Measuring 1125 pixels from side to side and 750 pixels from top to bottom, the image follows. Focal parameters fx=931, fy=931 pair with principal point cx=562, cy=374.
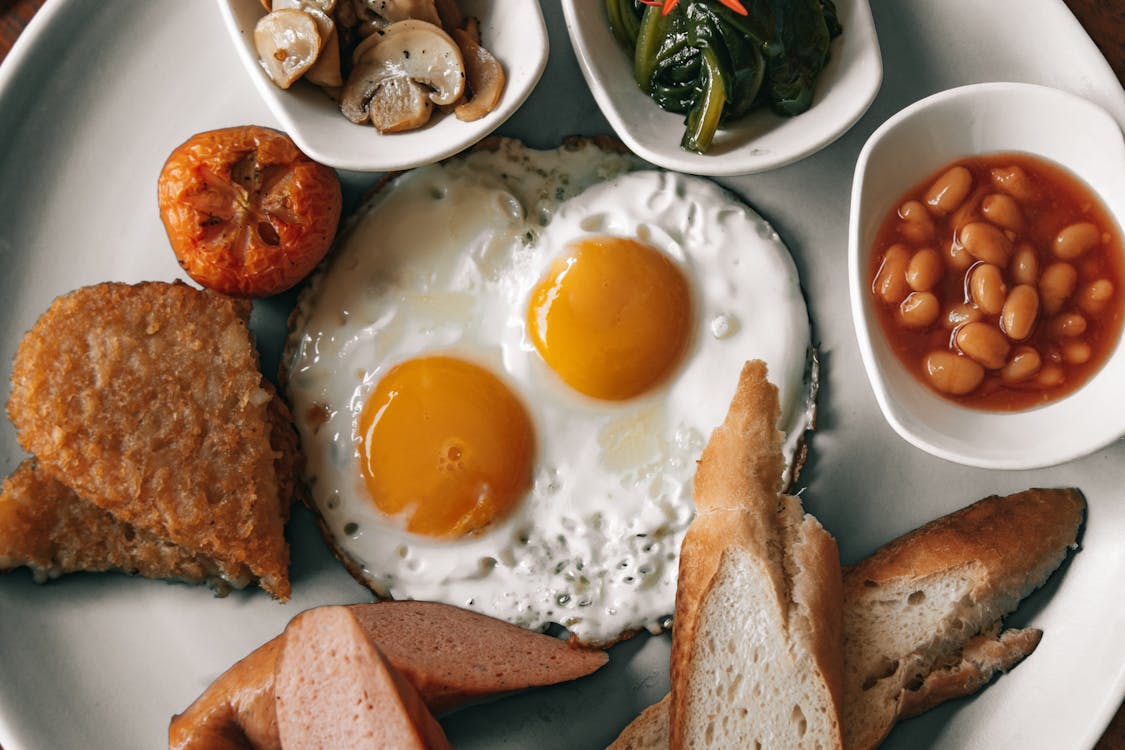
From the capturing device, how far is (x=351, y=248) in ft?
10.4

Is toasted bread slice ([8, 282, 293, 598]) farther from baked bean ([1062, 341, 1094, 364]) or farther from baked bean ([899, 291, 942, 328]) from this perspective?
baked bean ([1062, 341, 1094, 364])

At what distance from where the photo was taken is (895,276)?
9.16ft

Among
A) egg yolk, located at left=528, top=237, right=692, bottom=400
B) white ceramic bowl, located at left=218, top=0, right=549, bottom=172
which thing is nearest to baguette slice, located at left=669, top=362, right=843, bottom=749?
egg yolk, located at left=528, top=237, right=692, bottom=400

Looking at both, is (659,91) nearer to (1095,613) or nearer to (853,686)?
(853,686)

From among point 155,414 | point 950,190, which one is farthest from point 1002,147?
point 155,414

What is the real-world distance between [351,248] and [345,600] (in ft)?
3.90

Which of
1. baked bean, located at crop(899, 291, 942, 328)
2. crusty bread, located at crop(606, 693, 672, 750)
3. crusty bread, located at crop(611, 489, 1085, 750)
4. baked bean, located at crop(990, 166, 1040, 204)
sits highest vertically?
baked bean, located at crop(990, 166, 1040, 204)

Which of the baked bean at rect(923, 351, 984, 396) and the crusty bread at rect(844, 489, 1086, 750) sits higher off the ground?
the baked bean at rect(923, 351, 984, 396)

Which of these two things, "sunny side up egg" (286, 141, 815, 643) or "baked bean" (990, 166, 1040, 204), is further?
"sunny side up egg" (286, 141, 815, 643)

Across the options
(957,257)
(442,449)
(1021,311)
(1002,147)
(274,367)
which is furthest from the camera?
(274,367)

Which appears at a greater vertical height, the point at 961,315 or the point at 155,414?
the point at 155,414

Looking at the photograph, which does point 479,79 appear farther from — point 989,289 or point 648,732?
point 648,732

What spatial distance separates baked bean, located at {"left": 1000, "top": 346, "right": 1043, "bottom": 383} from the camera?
8.93 ft

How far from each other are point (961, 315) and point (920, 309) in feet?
0.44
